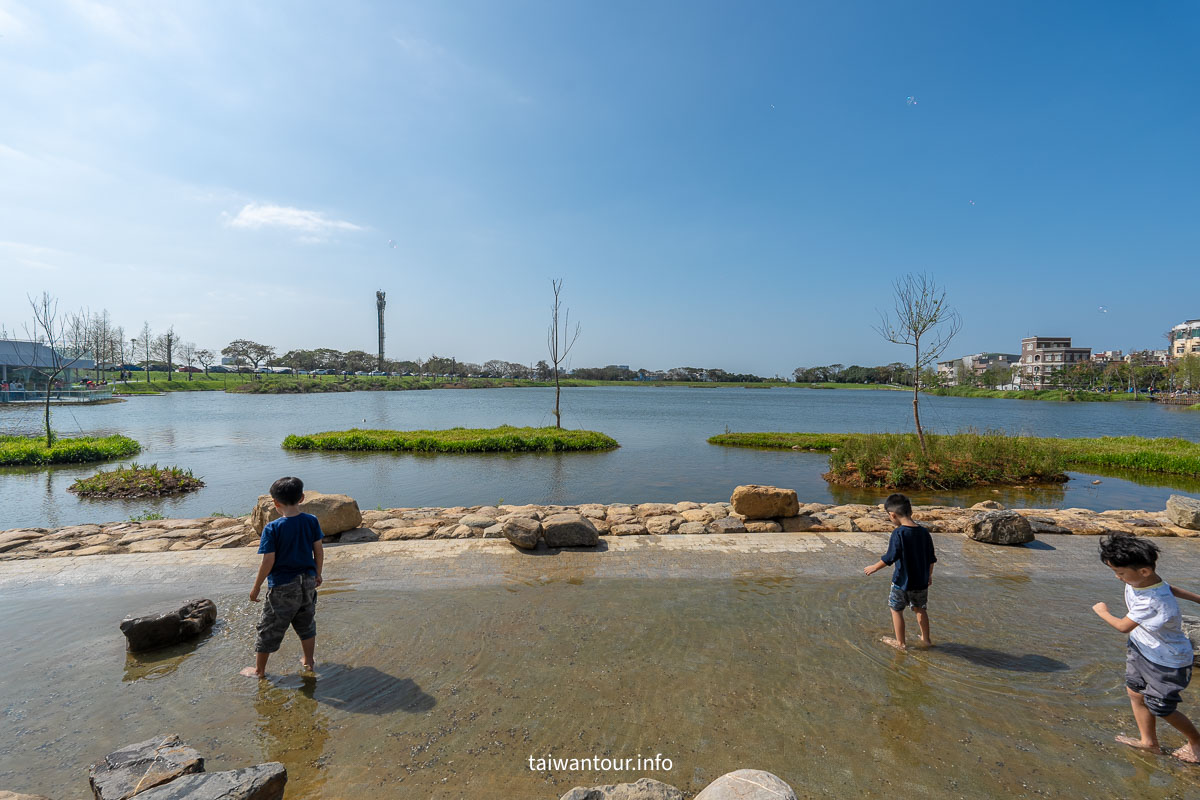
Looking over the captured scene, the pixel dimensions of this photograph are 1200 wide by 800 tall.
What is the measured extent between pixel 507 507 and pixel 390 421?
27.8 m

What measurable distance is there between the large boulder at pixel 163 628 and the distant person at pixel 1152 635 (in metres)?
7.11

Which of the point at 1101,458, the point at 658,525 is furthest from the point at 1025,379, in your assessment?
the point at 658,525

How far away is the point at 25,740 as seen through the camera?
3.56 metres

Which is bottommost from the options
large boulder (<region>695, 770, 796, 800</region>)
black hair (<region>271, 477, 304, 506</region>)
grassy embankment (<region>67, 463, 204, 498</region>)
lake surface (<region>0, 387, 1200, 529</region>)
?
lake surface (<region>0, 387, 1200, 529</region>)

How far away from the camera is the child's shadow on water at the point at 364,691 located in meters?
3.95

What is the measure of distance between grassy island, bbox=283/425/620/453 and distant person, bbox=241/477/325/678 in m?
17.6

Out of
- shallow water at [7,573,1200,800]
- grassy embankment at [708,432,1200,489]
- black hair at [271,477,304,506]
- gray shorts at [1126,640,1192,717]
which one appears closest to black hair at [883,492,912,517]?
shallow water at [7,573,1200,800]

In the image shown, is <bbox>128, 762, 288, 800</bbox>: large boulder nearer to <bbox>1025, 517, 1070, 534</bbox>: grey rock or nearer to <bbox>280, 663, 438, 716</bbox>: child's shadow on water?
<bbox>280, 663, 438, 716</bbox>: child's shadow on water

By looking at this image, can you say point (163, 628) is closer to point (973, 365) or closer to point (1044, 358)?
point (1044, 358)

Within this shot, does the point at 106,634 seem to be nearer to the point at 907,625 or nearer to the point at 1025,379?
the point at 907,625

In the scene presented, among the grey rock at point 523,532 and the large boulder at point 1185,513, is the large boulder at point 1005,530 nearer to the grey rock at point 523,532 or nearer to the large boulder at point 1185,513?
the large boulder at point 1185,513

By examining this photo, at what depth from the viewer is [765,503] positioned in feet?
28.4

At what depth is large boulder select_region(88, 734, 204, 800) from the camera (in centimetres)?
281

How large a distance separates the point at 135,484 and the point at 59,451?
810 cm
